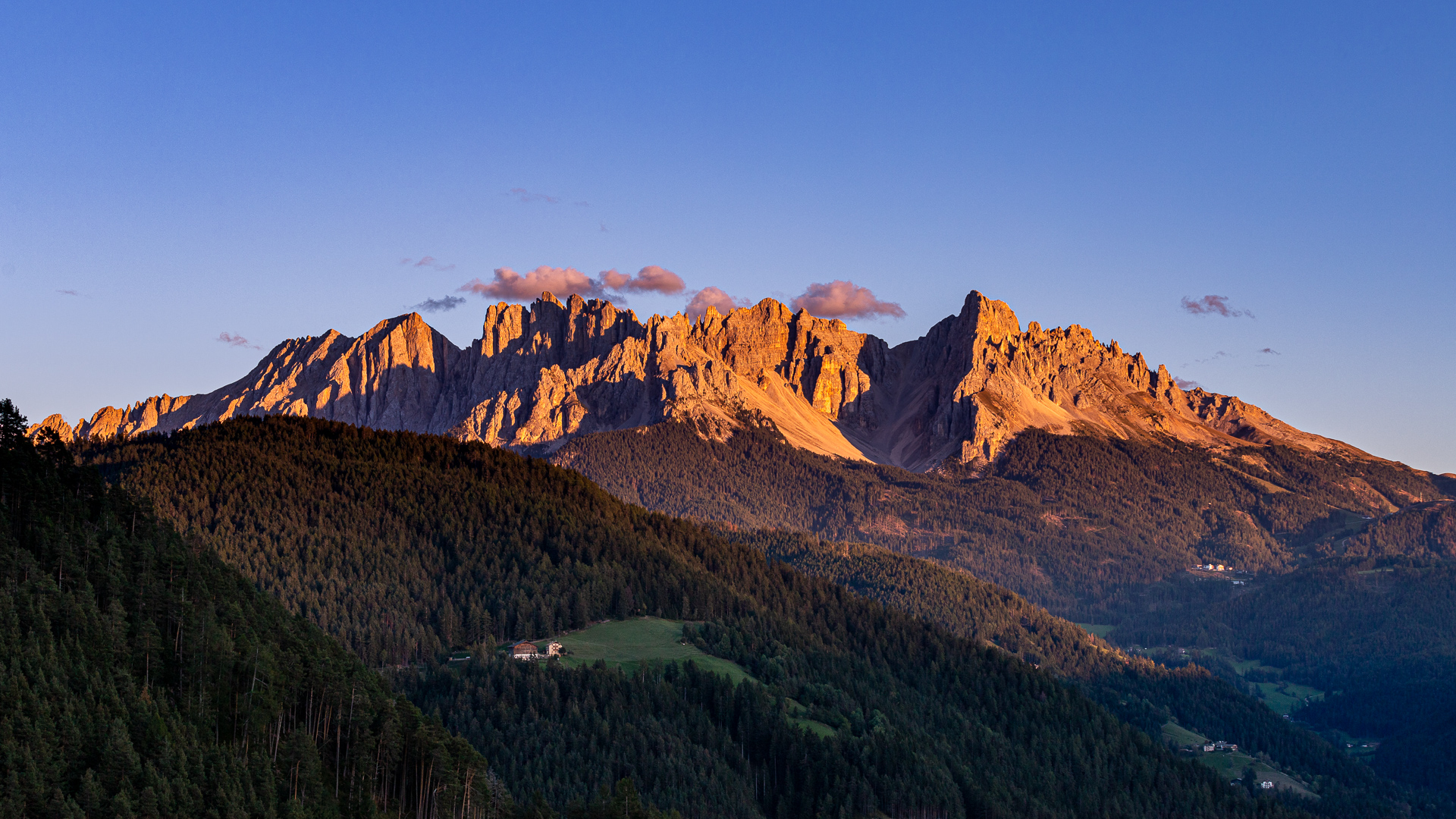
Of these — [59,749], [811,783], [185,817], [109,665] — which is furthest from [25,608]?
[811,783]

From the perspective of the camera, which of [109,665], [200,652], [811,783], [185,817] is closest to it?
[185,817]

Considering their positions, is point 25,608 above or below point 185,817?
above

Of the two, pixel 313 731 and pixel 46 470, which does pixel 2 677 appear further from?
pixel 46 470

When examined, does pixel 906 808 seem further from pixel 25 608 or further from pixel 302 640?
pixel 25 608

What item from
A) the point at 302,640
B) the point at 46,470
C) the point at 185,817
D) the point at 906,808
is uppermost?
the point at 46,470

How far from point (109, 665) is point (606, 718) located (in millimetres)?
→ 88911

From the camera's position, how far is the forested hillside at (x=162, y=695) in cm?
10181

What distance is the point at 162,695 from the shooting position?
11919 cm

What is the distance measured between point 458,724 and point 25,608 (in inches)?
3122

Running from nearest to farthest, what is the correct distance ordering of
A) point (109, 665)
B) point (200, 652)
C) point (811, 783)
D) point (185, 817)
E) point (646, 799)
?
point (185, 817) → point (109, 665) → point (200, 652) → point (646, 799) → point (811, 783)

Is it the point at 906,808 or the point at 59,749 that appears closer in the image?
the point at 59,749

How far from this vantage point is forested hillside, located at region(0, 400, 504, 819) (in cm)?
10181

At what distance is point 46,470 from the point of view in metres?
154

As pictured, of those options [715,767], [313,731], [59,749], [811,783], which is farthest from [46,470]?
[811,783]
